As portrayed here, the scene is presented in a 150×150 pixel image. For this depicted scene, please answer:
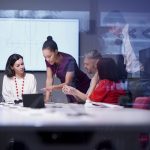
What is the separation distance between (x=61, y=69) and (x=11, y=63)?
39 centimetres

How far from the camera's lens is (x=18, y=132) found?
0.86 meters

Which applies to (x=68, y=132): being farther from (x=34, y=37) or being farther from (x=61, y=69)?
(x=34, y=37)

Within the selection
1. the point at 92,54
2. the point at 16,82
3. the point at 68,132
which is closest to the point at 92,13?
the point at 92,54

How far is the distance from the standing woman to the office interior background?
117 mm

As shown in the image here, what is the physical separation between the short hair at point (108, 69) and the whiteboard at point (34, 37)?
294 mm

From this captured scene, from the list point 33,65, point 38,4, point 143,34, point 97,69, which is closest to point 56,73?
point 33,65

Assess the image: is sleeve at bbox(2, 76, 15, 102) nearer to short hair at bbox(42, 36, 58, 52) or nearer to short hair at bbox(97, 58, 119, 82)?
short hair at bbox(42, 36, 58, 52)

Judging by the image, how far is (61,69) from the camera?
2471mm

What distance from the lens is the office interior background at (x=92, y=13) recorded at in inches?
102

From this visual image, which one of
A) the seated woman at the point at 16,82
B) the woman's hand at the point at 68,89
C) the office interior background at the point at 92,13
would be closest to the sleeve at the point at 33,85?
the seated woman at the point at 16,82

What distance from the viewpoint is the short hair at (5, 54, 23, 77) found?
2.32 metres

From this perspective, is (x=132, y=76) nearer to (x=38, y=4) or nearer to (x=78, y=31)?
(x=78, y=31)

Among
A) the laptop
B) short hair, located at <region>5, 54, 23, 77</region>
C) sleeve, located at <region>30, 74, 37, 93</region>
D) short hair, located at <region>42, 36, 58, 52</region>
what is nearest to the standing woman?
short hair, located at <region>42, 36, 58, 52</region>

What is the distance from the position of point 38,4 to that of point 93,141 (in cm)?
187
